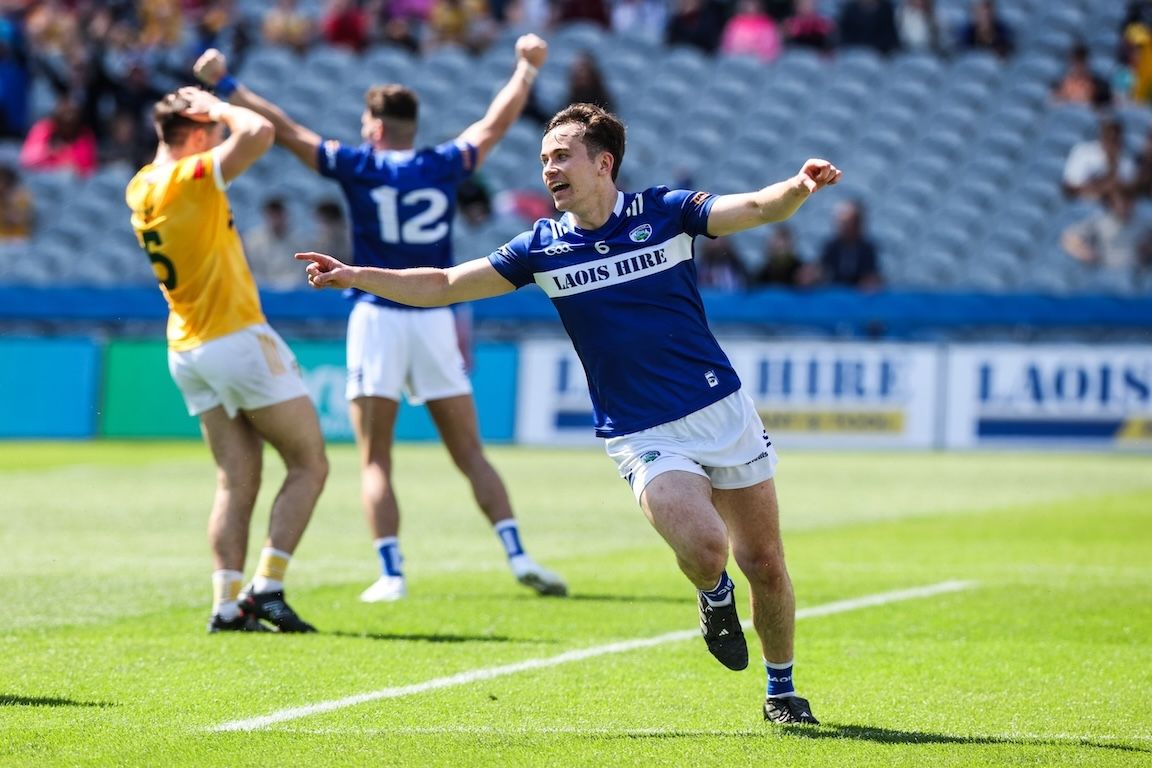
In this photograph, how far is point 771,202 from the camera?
6.01 metres

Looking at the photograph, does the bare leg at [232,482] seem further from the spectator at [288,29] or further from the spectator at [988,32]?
the spectator at [288,29]

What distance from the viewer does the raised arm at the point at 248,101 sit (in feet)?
29.9

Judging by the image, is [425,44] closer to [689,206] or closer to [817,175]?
[689,206]

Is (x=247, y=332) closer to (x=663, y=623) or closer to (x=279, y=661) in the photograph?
(x=279, y=661)

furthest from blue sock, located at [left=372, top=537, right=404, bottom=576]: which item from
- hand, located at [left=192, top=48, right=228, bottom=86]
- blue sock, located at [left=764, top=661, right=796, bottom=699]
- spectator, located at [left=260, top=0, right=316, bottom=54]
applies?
spectator, located at [left=260, top=0, right=316, bottom=54]

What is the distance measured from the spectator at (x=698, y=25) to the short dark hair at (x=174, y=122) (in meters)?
20.1

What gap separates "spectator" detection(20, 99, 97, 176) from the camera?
2795cm

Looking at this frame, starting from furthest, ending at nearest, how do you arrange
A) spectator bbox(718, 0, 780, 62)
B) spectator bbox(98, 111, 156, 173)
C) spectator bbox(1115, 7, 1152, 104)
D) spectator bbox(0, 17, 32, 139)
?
spectator bbox(0, 17, 32, 139)
spectator bbox(718, 0, 780, 62)
spectator bbox(98, 111, 156, 173)
spectator bbox(1115, 7, 1152, 104)

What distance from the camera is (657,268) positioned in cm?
643

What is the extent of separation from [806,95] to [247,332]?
19.8 meters

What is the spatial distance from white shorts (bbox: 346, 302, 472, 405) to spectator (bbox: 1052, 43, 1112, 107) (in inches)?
694

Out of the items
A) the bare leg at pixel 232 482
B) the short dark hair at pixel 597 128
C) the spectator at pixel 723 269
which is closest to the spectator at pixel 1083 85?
the spectator at pixel 723 269

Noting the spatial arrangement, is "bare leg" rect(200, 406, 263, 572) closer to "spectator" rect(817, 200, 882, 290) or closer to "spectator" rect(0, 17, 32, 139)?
"spectator" rect(817, 200, 882, 290)

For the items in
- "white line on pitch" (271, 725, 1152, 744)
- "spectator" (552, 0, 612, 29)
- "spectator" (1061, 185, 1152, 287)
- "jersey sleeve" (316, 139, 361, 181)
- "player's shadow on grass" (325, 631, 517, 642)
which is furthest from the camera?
"spectator" (552, 0, 612, 29)
